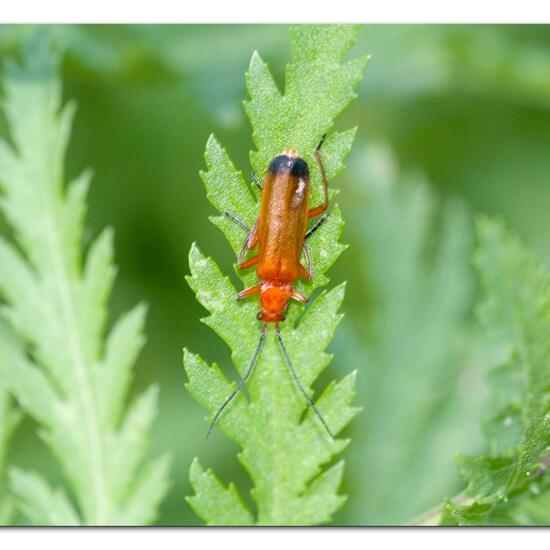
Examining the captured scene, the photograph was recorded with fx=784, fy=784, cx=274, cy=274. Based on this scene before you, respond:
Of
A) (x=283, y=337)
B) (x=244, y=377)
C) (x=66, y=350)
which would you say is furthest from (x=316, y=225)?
(x=66, y=350)

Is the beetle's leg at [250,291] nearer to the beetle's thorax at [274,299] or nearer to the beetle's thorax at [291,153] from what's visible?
the beetle's thorax at [274,299]

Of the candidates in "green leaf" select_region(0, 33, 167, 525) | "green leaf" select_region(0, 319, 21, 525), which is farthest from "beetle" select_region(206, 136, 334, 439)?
"green leaf" select_region(0, 319, 21, 525)

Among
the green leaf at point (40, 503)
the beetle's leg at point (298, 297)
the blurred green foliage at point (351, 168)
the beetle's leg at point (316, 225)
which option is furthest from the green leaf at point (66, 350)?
the blurred green foliage at point (351, 168)

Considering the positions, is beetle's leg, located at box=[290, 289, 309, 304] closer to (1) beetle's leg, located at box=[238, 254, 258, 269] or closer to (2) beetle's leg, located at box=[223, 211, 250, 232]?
(1) beetle's leg, located at box=[238, 254, 258, 269]

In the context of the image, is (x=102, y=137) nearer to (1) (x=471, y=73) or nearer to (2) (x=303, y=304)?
(1) (x=471, y=73)

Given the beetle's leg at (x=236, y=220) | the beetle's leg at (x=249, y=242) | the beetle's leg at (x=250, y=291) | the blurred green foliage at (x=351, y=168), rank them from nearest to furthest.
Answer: the beetle's leg at (x=236, y=220), the beetle's leg at (x=249, y=242), the beetle's leg at (x=250, y=291), the blurred green foliage at (x=351, y=168)
